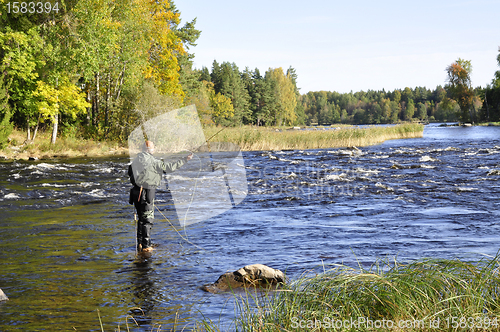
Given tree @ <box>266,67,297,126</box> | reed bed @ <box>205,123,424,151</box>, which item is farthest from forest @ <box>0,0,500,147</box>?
tree @ <box>266,67,297,126</box>

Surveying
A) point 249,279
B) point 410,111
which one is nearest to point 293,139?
point 249,279

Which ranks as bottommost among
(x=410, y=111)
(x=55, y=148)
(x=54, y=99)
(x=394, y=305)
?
(x=394, y=305)

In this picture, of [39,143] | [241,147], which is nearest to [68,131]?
[39,143]

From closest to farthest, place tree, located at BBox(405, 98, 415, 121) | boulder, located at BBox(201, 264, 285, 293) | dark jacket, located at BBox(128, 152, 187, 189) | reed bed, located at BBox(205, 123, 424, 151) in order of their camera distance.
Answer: boulder, located at BBox(201, 264, 285, 293) → dark jacket, located at BBox(128, 152, 187, 189) → reed bed, located at BBox(205, 123, 424, 151) → tree, located at BBox(405, 98, 415, 121)

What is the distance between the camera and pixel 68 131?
33406 mm

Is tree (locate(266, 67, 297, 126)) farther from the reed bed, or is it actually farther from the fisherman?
the fisherman

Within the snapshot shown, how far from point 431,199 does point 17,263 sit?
38.3 feet

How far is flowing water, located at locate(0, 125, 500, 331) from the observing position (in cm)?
617

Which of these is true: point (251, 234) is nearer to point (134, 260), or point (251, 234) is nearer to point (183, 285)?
point (134, 260)

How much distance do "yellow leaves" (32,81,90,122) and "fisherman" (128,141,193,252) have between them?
2222 centimetres

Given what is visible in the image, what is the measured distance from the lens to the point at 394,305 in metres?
4.23

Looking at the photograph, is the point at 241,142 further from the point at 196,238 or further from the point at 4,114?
the point at 196,238

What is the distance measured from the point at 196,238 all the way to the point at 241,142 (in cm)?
2725

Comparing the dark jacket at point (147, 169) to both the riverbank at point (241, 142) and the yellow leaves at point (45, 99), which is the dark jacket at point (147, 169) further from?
the yellow leaves at point (45, 99)
